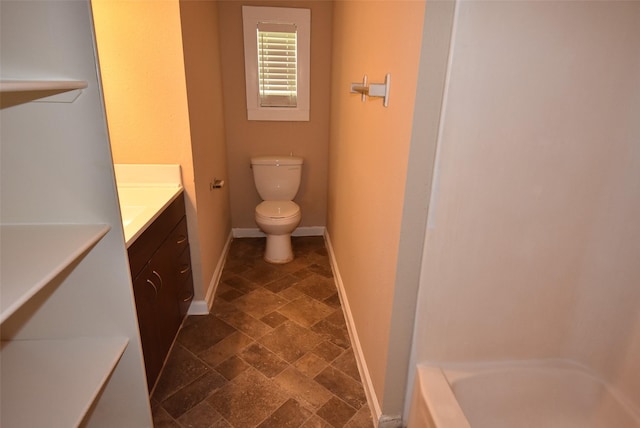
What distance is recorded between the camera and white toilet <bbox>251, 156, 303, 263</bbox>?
2.94 metres

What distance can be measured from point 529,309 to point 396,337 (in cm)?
54

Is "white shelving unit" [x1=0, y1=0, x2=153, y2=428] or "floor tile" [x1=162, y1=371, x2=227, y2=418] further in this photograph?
"floor tile" [x1=162, y1=371, x2=227, y2=418]

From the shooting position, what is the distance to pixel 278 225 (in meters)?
2.91

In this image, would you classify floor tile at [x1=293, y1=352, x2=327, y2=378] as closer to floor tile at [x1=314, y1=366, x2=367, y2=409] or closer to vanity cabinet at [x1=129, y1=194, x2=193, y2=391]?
floor tile at [x1=314, y1=366, x2=367, y2=409]

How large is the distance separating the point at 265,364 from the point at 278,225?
119 centimetres

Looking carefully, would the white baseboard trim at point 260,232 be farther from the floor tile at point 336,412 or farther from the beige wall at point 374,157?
the floor tile at point 336,412

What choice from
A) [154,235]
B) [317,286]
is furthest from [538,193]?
[317,286]

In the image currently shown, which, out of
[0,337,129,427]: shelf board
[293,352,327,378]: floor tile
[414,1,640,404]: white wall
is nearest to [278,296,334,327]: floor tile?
[293,352,327,378]: floor tile

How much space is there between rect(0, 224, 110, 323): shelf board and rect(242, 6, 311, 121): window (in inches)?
92.8

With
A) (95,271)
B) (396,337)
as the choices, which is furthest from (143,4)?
(396,337)

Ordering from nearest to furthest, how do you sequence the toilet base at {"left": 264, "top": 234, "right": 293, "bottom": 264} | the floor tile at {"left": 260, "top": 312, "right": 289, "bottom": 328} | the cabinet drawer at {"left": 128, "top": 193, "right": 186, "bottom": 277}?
the cabinet drawer at {"left": 128, "top": 193, "right": 186, "bottom": 277}
the floor tile at {"left": 260, "top": 312, "right": 289, "bottom": 328}
the toilet base at {"left": 264, "top": 234, "right": 293, "bottom": 264}

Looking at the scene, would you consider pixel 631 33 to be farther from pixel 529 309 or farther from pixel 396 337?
pixel 396 337

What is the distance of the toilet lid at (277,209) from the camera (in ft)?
9.62

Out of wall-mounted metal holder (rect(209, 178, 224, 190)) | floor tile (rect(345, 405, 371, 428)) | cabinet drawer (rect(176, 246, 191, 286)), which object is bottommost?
floor tile (rect(345, 405, 371, 428))
